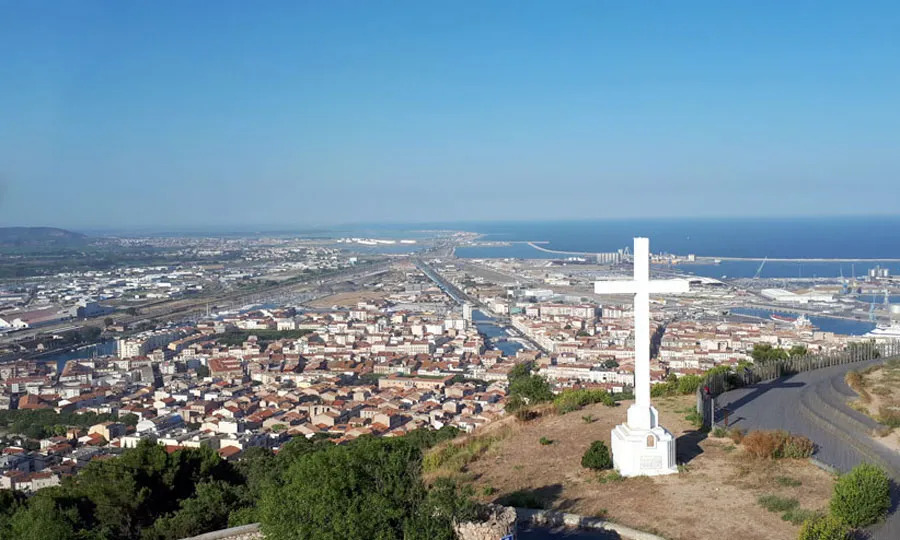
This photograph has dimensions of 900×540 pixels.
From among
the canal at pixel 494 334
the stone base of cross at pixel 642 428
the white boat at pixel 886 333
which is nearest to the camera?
the stone base of cross at pixel 642 428

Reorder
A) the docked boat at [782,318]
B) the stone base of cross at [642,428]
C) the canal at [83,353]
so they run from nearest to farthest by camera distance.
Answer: the stone base of cross at [642,428] → the canal at [83,353] → the docked boat at [782,318]

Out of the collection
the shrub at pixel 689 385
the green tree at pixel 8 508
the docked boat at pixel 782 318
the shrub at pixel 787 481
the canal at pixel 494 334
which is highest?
the shrub at pixel 787 481

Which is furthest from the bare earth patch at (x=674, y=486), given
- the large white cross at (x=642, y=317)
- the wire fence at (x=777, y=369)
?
the large white cross at (x=642, y=317)

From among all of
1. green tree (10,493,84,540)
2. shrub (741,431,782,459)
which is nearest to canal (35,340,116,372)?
green tree (10,493,84,540)

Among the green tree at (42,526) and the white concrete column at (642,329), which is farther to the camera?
the white concrete column at (642,329)

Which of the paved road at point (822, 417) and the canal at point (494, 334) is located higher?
the paved road at point (822, 417)

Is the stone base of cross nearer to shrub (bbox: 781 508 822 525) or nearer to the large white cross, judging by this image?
the large white cross

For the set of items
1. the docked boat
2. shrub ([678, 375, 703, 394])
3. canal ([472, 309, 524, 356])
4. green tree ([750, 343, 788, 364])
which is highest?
green tree ([750, 343, 788, 364])

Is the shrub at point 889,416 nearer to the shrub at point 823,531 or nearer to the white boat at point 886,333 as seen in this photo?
the shrub at point 823,531
